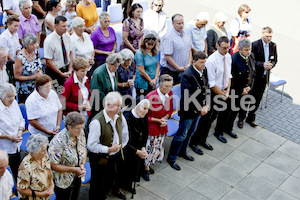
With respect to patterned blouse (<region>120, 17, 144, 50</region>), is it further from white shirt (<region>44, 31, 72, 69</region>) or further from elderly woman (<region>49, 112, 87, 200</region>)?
elderly woman (<region>49, 112, 87, 200</region>)

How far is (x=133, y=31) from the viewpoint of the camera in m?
8.09

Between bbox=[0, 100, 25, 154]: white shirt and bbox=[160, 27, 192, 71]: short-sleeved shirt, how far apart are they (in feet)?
11.0

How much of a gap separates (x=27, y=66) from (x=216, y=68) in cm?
323

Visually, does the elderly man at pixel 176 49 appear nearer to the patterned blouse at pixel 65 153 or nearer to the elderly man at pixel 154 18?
the elderly man at pixel 154 18

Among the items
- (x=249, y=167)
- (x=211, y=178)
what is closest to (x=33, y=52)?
(x=211, y=178)

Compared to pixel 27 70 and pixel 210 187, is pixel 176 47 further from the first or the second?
pixel 27 70

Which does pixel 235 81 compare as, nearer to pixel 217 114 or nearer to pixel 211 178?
pixel 217 114

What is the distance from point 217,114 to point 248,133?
0.90m

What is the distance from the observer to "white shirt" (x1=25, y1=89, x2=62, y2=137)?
5.14m

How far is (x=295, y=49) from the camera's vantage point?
1263 centimetres

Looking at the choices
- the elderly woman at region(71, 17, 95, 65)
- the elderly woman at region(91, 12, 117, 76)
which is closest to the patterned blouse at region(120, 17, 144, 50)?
the elderly woman at region(91, 12, 117, 76)

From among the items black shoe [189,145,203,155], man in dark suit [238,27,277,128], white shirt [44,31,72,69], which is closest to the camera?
white shirt [44,31,72,69]

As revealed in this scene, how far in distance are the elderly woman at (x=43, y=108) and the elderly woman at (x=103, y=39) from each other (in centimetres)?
239

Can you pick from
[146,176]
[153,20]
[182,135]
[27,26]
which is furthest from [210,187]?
[27,26]
